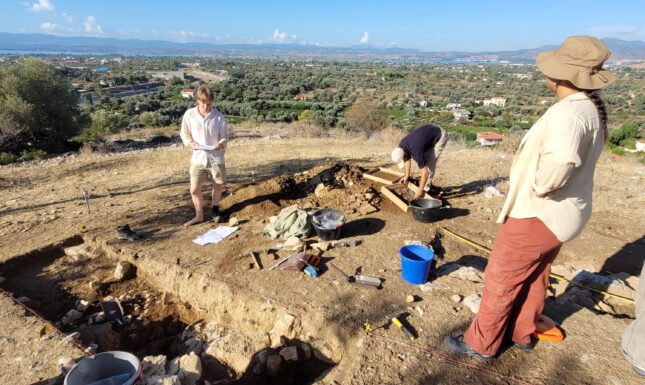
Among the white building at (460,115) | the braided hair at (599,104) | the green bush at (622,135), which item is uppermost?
the braided hair at (599,104)

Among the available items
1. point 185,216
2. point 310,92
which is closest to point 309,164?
point 185,216

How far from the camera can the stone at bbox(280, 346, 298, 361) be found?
3222mm

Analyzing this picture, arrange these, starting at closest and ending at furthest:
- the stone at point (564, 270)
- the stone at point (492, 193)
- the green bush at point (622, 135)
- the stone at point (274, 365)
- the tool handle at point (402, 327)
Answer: the tool handle at point (402, 327) < the stone at point (274, 365) < the stone at point (564, 270) < the stone at point (492, 193) < the green bush at point (622, 135)

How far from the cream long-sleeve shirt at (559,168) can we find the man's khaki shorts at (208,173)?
3.76 meters

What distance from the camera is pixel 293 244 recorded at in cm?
454

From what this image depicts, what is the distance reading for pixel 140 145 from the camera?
47.5ft

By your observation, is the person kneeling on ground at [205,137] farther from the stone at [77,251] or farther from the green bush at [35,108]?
the green bush at [35,108]

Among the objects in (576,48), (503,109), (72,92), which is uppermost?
(576,48)

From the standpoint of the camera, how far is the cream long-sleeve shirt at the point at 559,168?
1.90 m

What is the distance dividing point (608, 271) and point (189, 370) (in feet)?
15.9

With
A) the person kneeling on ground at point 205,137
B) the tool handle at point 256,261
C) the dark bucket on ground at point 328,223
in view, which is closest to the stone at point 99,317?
the tool handle at point 256,261

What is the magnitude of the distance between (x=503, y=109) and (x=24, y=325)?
4382 centimetres

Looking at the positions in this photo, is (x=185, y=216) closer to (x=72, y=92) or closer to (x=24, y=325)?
(x=24, y=325)

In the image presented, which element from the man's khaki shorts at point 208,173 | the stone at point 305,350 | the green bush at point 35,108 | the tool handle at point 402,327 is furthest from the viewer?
the green bush at point 35,108
